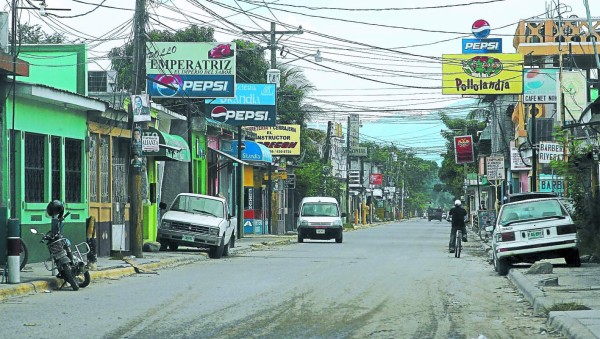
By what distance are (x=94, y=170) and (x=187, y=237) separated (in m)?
3.60

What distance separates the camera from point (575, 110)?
47.7 m

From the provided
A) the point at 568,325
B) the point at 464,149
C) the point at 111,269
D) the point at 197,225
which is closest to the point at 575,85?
the point at 197,225

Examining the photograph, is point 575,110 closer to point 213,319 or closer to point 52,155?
point 52,155

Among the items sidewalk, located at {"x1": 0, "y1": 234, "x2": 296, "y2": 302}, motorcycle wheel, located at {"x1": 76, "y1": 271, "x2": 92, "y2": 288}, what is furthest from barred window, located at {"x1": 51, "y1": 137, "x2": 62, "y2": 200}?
motorcycle wheel, located at {"x1": 76, "y1": 271, "x2": 92, "y2": 288}

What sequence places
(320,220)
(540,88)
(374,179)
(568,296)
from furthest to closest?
(374,179) < (320,220) < (540,88) < (568,296)

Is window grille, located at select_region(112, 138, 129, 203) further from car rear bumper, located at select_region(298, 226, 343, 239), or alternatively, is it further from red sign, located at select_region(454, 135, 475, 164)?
red sign, located at select_region(454, 135, 475, 164)

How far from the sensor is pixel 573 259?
25.0 metres

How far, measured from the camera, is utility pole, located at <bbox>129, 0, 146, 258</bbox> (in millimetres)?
27297

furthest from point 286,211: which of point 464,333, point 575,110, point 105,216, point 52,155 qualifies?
point 464,333

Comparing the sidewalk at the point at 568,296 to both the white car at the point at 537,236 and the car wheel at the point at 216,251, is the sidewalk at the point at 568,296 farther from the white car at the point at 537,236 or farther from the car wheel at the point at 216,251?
the car wheel at the point at 216,251

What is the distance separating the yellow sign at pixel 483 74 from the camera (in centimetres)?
5997

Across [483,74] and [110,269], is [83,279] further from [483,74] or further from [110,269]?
[483,74]

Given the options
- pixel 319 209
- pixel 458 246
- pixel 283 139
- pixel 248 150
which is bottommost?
pixel 458 246

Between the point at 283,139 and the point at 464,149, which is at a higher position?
the point at 283,139
